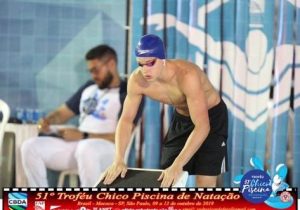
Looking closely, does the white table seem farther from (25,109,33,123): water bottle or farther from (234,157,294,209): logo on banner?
(234,157,294,209): logo on banner

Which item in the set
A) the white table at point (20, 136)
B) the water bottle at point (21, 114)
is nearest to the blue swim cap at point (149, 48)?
the white table at point (20, 136)

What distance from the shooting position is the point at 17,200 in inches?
124

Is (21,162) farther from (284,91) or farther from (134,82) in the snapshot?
(284,91)

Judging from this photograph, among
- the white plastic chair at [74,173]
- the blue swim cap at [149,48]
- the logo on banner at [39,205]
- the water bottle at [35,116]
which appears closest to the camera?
the logo on banner at [39,205]

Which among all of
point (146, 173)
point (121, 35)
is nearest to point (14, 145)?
point (121, 35)

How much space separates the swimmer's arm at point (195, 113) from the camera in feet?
10.8

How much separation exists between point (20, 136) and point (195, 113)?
129 centimetres

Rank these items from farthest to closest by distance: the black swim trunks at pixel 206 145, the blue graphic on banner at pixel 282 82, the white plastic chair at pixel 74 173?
1. the white plastic chair at pixel 74 173
2. the blue graphic on banner at pixel 282 82
3. the black swim trunks at pixel 206 145

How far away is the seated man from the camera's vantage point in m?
4.09

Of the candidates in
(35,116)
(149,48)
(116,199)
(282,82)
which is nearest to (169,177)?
(116,199)

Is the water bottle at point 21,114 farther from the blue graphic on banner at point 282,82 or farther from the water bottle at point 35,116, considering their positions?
the blue graphic on banner at point 282,82

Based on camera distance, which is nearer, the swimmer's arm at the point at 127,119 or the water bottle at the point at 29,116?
the swimmer's arm at the point at 127,119

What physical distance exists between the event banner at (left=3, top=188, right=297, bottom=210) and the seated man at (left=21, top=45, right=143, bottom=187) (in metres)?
0.90

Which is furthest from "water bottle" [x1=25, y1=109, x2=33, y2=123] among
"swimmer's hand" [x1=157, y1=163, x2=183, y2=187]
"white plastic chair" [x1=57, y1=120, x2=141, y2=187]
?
"swimmer's hand" [x1=157, y1=163, x2=183, y2=187]
